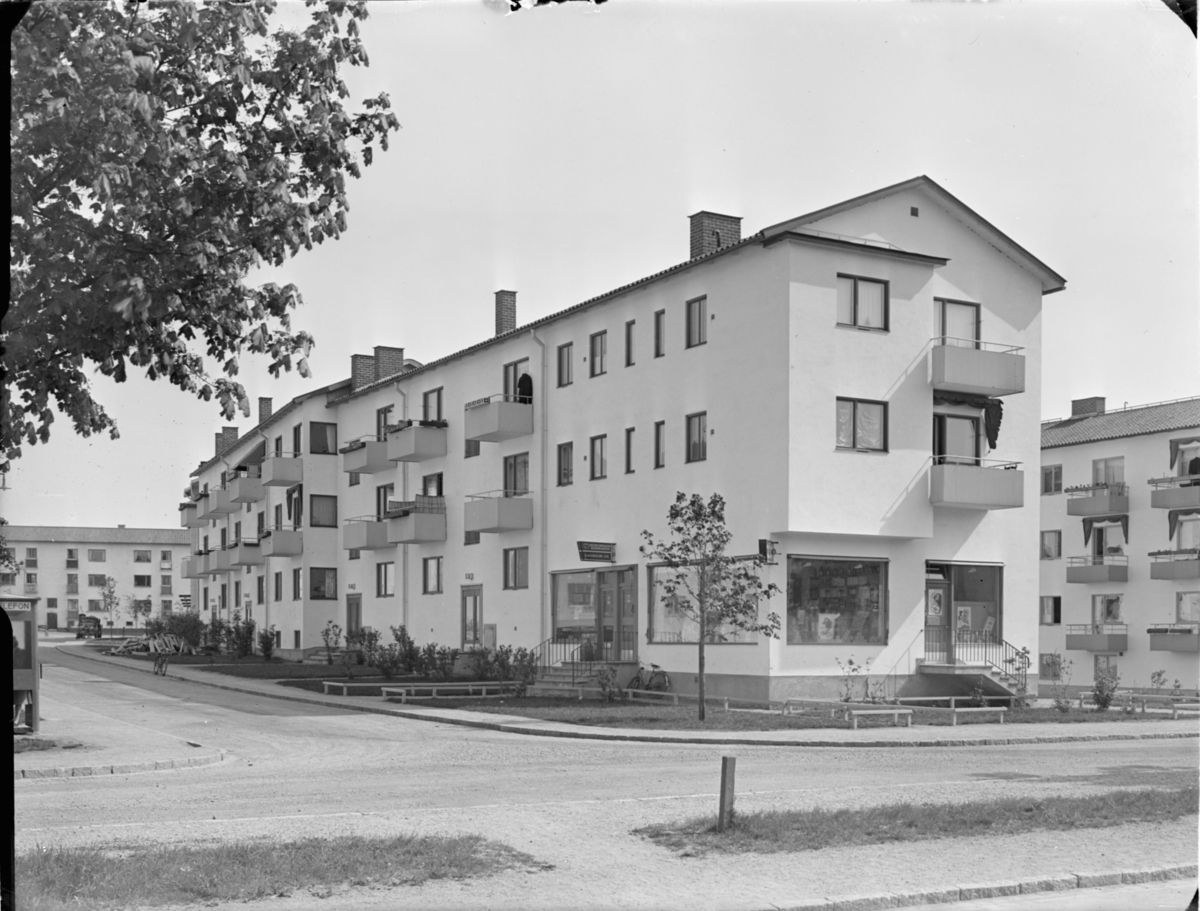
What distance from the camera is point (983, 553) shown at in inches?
1356

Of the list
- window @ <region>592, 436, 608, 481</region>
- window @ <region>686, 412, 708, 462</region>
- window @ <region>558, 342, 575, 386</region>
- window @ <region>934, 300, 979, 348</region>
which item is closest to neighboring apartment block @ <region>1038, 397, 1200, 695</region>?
window @ <region>934, 300, 979, 348</region>

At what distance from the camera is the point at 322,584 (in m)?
58.1

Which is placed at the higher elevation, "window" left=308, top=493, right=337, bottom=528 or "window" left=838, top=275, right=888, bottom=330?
"window" left=838, top=275, right=888, bottom=330

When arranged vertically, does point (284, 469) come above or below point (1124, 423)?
below

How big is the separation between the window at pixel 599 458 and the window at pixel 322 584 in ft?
72.6

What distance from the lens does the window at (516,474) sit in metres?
42.5

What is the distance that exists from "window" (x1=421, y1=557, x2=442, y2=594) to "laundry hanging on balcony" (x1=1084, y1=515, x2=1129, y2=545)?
26591 mm

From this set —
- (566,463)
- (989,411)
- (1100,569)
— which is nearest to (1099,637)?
(1100,569)

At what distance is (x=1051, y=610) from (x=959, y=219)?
30.0 m

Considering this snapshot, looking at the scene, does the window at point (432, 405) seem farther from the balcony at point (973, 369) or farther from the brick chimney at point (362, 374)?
the balcony at point (973, 369)

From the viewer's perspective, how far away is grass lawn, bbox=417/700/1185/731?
26531 mm

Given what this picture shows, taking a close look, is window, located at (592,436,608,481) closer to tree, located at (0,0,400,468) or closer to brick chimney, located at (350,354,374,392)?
brick chimney, located at (350,354,374,392)

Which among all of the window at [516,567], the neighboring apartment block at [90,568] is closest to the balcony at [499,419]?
the window at [516,567]

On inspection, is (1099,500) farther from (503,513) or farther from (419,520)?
(419,520)
